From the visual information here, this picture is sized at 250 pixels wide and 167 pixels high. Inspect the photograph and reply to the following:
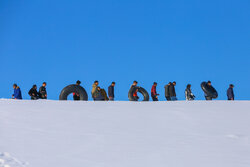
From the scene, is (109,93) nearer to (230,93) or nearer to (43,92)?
(43,92)

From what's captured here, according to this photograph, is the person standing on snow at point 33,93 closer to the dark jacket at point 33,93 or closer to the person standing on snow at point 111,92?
the dark jacket at point 33,93

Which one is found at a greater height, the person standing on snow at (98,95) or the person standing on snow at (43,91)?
the person standing on snow at (43,91)

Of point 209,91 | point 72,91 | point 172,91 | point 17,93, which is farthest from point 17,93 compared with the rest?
point 209,91

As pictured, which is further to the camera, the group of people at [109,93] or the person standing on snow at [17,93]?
the person standing on snow at [17,93]

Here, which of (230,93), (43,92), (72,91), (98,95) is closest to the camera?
(98,95)
